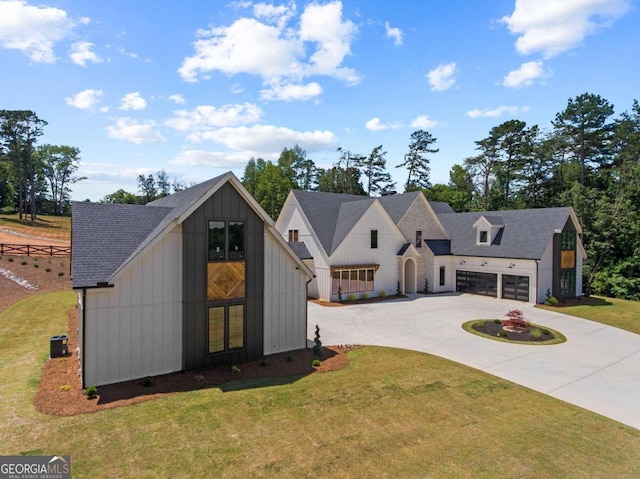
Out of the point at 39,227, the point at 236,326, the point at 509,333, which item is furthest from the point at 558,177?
the point at 39,227

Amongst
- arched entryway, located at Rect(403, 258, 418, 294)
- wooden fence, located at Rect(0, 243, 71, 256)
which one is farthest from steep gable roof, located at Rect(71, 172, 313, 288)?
wooden fence, located at Rect(0, 243, 71, 256)

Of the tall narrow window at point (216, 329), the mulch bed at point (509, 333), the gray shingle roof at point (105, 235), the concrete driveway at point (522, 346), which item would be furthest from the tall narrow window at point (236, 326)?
the mulch bed at point (509, 333)

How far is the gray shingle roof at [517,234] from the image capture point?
84.1 ft

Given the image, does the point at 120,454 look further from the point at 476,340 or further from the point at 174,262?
the point at 476,340

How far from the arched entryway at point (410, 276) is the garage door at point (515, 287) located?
652 cm

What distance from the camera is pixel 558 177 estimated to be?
48.4m

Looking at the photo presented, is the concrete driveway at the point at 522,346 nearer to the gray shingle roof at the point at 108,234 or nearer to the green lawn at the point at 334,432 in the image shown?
the green lawn at the point at 334,432

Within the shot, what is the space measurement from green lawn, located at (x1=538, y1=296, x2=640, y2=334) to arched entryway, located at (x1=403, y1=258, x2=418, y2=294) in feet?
29.3

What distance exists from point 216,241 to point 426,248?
2199cm

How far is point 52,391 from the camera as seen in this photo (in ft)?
33.1

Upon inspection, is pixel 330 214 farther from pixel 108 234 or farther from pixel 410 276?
pixel 108 234

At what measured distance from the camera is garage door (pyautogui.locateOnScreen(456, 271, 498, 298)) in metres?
27.7

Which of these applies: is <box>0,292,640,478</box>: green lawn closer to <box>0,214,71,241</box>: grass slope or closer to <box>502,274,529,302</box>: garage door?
<box>502,274,529,302</box>: garage door

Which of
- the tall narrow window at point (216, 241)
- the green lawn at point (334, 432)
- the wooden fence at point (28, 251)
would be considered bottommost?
the green lawn at point (334, 432)
